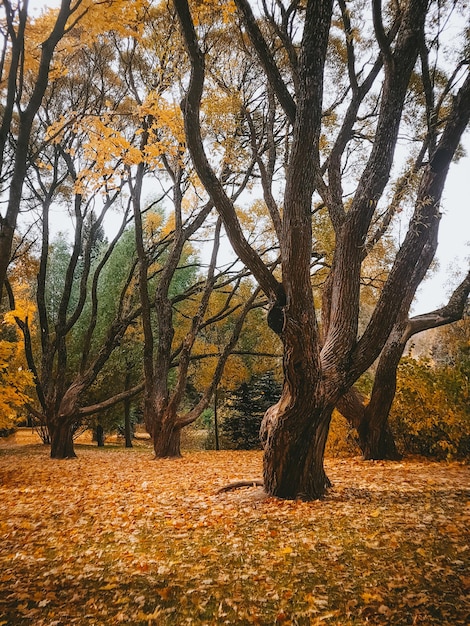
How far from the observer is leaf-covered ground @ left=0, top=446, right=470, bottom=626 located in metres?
2.28

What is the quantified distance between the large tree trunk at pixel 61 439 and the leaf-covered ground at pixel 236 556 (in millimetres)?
5372

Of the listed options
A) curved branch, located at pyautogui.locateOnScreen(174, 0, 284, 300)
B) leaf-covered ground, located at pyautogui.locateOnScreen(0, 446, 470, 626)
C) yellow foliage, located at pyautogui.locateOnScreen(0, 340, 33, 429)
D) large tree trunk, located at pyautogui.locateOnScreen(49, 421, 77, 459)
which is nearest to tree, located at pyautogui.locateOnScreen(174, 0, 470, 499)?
curved branch, located at pyautogui.locateOnScreen(174, 0, 284, 300)

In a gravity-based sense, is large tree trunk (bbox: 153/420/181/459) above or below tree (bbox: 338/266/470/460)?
below

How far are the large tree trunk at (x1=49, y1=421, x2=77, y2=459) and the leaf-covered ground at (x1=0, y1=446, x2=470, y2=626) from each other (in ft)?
17.6

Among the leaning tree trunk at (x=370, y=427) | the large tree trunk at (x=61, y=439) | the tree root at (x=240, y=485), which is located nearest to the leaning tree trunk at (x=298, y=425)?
the tree root at (x=240, y=485)

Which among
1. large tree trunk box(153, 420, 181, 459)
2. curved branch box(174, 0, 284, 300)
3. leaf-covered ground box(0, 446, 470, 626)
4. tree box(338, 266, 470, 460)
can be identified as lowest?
leaf-covered ground box(0, 446, 470, 626)

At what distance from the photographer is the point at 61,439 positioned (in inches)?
427

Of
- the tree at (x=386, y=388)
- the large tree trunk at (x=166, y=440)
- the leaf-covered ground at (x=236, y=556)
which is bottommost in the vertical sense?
the leaf-covered ground at (x=236, y=556)

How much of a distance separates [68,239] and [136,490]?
681 inches

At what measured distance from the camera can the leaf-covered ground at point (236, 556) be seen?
2.28 meters

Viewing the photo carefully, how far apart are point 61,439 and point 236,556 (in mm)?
9135

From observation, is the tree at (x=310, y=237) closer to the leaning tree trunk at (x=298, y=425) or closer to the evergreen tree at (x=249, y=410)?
the leaning tree trunk at (x=298, y=425)

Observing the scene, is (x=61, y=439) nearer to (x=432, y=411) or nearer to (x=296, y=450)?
(x=296, y=450)

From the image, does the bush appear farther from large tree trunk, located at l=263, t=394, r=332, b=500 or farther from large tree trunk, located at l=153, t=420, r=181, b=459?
large tree trunk, located at l=153, t=420, r=181, b=459
